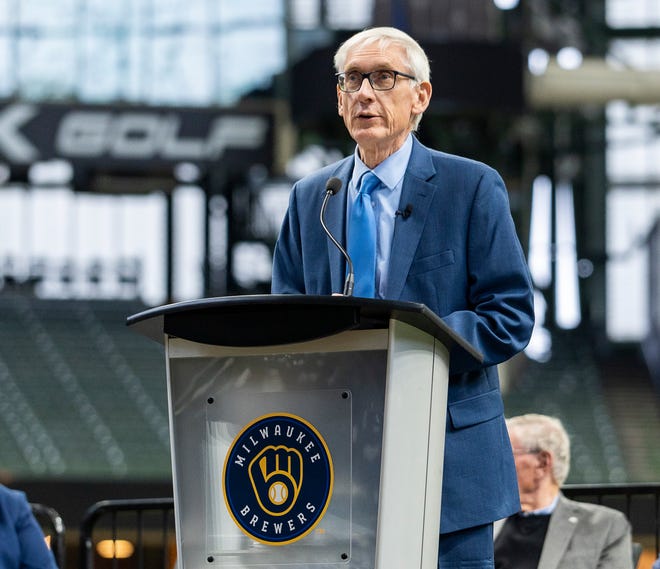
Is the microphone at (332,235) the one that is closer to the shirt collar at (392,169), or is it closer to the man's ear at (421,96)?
the shirt collar at (392,169)

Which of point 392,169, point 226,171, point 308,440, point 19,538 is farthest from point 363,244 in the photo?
point 226,171

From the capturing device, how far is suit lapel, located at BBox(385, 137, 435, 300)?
280 cm

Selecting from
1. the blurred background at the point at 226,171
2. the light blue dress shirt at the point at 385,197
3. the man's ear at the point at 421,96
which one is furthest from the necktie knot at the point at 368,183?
the blurred background at the point at 226,171

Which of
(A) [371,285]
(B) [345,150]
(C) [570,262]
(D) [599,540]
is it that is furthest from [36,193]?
(A) [371,285]

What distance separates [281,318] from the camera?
251 cm

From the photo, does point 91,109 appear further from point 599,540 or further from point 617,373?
point 599,540

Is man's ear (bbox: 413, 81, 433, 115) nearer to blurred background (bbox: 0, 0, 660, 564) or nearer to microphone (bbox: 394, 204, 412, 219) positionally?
microphone (bbox: 394, 204, 412, 219)

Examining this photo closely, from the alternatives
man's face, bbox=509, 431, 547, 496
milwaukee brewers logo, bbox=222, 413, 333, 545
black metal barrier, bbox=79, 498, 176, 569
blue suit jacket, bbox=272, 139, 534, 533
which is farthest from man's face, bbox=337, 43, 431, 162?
man's face, bbox=509, 431, 547, 496

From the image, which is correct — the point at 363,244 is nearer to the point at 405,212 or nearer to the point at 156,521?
the point at 405,212

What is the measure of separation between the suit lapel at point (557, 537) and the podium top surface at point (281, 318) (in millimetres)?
2664

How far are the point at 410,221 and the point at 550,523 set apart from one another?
2.60 meters

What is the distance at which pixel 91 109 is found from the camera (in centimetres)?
2103

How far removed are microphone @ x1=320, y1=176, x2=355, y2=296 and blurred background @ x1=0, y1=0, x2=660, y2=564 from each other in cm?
1438

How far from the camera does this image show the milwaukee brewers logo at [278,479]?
8.33ft
